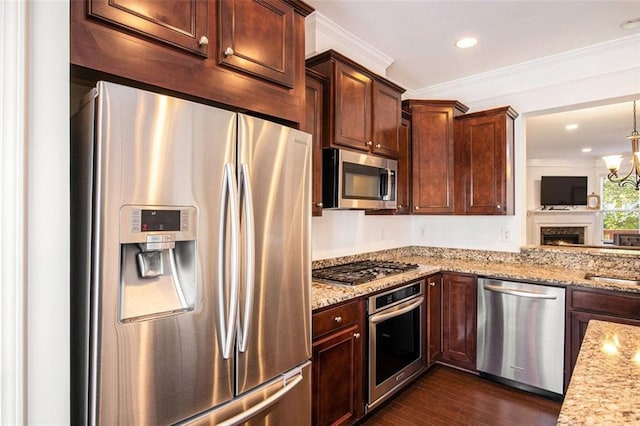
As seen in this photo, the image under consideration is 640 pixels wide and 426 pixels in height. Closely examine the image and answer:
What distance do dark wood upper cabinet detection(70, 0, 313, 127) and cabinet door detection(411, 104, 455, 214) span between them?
6.01 feet

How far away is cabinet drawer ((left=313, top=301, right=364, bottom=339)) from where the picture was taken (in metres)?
1.92

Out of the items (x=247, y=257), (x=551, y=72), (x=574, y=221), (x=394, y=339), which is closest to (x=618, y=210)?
(x=574, y=221)

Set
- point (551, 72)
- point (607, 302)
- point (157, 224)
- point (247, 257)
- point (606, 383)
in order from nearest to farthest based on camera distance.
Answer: point (606, 383) < point (157, 224) < point (247, 257) < point (607, 302) < point (551, 72)

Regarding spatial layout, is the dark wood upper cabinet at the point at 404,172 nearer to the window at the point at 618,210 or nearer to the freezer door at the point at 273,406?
the freezer door at the point at 273,406

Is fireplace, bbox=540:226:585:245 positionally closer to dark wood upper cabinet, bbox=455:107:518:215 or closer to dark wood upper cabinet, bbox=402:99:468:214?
dark wood upper cabinet, bbox=455:107:518:215

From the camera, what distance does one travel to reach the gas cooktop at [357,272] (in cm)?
238

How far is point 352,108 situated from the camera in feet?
8.22

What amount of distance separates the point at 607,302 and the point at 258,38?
2.73 m

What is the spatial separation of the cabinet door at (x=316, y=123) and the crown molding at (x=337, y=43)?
0.35 m

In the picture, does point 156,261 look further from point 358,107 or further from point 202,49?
point 358,107

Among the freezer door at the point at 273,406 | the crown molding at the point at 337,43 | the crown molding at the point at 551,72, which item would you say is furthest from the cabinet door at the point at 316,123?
the crown molding at the point at 551,72

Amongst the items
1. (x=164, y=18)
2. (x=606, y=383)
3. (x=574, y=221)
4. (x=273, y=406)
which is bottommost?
(x=273, y=406)

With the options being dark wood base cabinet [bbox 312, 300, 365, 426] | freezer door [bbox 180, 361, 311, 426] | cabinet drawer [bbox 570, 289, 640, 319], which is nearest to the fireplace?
cabinet drawer [bbox 570, 289, 640, 319]

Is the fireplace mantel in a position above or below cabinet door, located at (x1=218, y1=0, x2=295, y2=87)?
below
